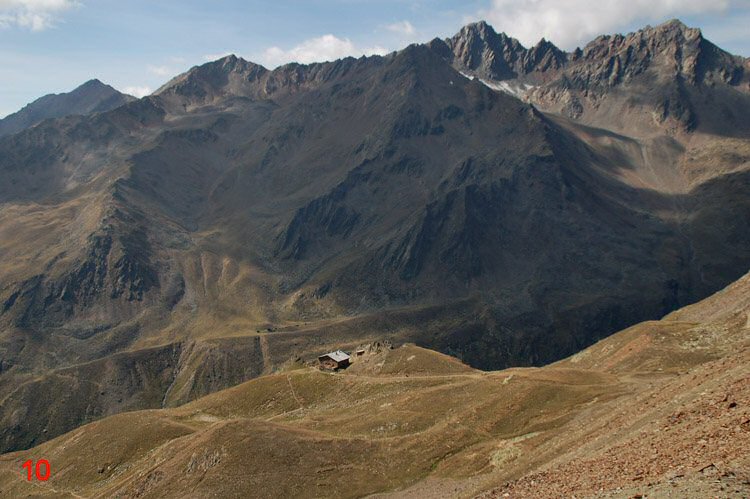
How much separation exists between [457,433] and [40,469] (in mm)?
86078

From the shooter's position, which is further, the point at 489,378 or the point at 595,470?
the point at 489,378

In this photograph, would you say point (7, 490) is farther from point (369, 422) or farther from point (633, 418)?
point (633, 418)

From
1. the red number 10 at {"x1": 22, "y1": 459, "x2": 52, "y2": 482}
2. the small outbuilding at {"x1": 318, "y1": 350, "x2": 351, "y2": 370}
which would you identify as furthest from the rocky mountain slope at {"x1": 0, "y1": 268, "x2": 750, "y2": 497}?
the small outbuilding at {"x1": 318, "y1": 350, "x2": 351, "y2": 370}

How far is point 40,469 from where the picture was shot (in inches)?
4673

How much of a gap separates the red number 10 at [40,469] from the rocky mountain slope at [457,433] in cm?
121

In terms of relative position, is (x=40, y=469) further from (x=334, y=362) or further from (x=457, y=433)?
(x=457, y=433)

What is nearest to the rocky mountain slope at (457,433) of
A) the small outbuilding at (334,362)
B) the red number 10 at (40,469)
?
the red number 10 at (40,469)

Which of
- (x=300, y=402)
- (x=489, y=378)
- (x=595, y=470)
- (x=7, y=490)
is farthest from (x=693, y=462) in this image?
(x=7, y=490)

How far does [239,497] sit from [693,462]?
2117 inches

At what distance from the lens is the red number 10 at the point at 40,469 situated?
114050 millimetres

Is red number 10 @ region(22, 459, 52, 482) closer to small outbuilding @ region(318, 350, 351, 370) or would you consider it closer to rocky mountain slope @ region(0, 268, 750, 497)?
rocky mountain slope @ region(0, 268, 750, 497)

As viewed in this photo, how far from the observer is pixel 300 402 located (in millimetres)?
116875

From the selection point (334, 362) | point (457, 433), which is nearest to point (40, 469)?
point (334, 362)

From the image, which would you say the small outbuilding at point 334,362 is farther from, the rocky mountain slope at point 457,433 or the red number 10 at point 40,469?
the red number 10 at point 40,469
